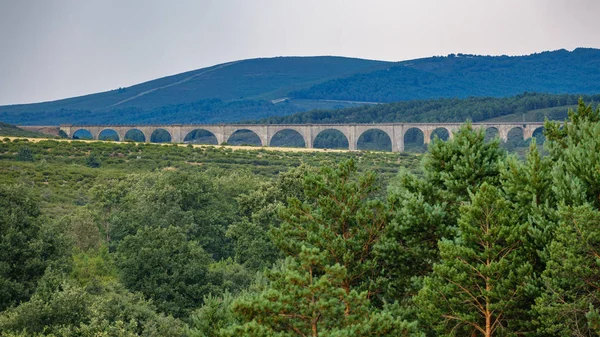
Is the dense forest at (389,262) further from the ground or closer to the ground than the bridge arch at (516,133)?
further from the ground

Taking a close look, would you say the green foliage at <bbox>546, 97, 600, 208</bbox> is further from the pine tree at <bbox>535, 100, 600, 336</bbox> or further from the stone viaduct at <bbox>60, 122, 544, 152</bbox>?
the stone viaduct at <bbox>60, 122, 544, 152</bbox>

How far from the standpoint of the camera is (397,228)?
1923 cm

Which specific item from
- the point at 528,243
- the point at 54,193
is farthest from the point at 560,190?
the point at 54,193

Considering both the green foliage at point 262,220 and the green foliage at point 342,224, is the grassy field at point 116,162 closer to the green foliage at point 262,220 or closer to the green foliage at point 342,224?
the green foliage at point 262,220

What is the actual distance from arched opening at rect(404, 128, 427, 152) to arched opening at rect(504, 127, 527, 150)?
13861mm

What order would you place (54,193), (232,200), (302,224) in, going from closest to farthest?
(302,224), (232,200), (54,193)

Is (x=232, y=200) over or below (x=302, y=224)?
below

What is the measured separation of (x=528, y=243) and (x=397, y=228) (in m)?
3.32

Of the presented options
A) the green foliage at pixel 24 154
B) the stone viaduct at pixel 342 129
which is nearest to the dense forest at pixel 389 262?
the green foliage at pixel 24 154

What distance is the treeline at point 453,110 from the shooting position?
154 m

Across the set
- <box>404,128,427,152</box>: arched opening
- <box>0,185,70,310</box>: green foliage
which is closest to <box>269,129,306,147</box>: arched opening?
<box>404,128,427,152</box>: arched opening

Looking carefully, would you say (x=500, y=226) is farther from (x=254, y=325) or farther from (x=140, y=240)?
(x=140, y=240)

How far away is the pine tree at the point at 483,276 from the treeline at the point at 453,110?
125378 millimetres

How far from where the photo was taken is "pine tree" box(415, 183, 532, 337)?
16484 mm
